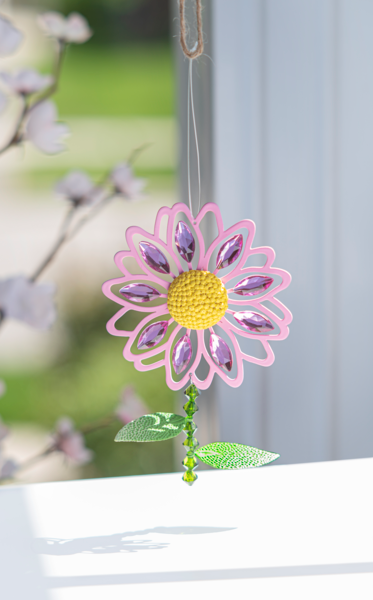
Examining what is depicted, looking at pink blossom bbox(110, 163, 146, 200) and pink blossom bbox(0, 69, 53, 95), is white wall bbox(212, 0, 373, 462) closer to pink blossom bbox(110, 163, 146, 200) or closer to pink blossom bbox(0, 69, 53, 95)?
pink blossom bbox(110, 163, 146, 200)

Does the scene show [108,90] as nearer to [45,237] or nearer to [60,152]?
[60,152]

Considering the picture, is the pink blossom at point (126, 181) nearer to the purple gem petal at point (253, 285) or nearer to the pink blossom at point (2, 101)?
the pink blossom at point (2, 101)

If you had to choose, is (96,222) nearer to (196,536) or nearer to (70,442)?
(70,442)

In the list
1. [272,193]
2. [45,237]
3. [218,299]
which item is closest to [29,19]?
[45,237]

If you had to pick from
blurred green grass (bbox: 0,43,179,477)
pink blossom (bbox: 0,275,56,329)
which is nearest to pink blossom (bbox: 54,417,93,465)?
blurred green grass (bbox: 0,43,179,477)

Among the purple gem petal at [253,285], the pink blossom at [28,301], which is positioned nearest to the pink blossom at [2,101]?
the pink blossom at [28,301]
